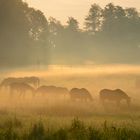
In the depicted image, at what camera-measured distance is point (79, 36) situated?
103 meters

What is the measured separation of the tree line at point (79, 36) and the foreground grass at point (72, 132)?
4857cm

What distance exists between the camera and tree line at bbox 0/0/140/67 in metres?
67.0

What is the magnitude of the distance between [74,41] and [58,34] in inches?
237

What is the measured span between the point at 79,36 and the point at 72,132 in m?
86.5

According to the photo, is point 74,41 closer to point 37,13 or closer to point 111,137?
point 37,13

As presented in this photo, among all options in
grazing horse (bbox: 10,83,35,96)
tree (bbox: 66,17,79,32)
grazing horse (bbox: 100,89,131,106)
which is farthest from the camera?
tree (bbox: 66,17,79,32)

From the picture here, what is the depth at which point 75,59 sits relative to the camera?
9575cm

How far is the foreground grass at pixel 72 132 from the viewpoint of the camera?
1630 centimetres

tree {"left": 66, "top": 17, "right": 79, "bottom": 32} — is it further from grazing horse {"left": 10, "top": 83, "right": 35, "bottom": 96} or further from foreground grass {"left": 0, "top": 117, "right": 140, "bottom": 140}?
foreground grass {"left": 0, "top": 117, "right": 140, "bottom": 140}

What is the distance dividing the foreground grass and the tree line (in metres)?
48.6

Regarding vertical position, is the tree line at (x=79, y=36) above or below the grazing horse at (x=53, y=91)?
above

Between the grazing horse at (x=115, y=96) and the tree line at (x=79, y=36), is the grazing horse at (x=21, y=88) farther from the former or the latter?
the tree line at (x=79, y=36)

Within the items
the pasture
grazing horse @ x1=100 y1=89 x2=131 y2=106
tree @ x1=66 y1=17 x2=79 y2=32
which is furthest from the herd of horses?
tree @ x1=66 y1=17 x2=79 y2=32

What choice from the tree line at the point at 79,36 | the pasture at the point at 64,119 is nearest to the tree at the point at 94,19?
the tree line at the point at 79,36
